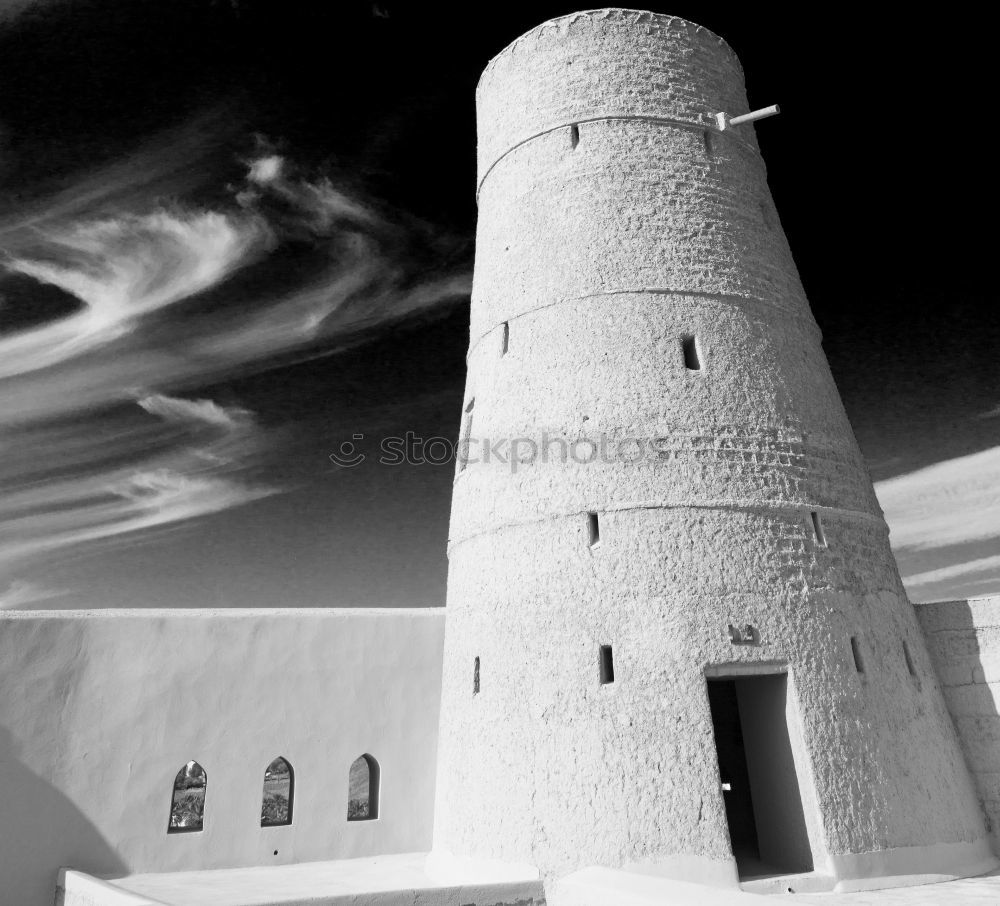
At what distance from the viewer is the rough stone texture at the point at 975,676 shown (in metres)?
10.5

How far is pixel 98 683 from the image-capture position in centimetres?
1240

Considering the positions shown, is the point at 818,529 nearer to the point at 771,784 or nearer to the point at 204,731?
the point at 771,784

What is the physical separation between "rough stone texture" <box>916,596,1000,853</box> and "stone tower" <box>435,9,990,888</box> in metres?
0.43

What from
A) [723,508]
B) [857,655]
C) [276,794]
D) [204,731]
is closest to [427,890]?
[204,731]

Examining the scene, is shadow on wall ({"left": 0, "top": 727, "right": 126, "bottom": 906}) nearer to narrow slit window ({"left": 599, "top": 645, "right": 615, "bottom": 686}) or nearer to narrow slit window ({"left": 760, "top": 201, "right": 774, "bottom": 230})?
narrow slit window ({"left": 599, "top": 645, "right": 615, "bottom": 686})

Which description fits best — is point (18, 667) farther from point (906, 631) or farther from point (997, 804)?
point (997, 804)

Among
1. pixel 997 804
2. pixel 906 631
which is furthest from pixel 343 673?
pixel 997 804

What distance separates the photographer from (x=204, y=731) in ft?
41.5

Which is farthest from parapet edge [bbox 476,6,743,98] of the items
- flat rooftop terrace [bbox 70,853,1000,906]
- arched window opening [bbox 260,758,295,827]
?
arched window opening [bbox 260,758,295,827]

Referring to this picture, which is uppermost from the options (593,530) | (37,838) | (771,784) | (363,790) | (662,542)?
(593,530)

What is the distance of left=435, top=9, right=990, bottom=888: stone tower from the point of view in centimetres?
905

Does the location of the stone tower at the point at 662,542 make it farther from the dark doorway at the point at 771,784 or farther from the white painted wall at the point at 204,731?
the white painted wall at the point at 204,731

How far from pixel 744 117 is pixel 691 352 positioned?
185 inches

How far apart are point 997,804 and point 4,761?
48.3 ft
